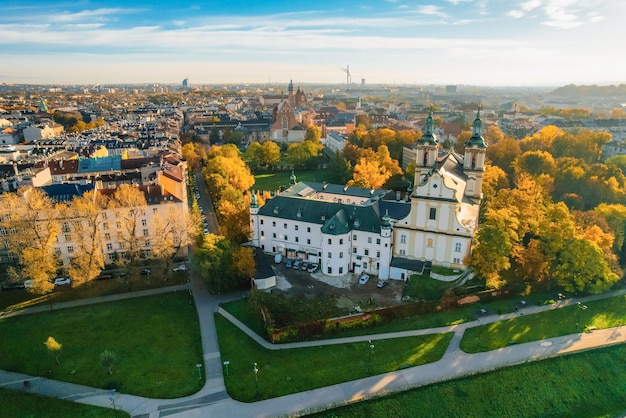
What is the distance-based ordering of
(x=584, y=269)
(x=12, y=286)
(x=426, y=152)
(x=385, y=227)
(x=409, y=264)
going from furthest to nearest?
(x=426, y=152), (x=409, y=264), (x=385, y=227), (x=12, y=286), (x=584, y=269)

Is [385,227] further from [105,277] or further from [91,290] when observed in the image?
[91,290]

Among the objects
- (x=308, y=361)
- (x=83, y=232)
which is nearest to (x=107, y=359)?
(x=308, y=361)

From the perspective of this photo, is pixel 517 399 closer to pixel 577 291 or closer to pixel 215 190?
pixel 577 291

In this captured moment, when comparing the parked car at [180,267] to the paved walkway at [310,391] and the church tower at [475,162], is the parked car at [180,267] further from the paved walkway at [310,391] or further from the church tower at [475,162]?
the church tower at [475,162]

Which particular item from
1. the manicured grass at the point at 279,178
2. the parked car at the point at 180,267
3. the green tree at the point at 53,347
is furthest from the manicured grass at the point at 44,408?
the manicured grass at the point at 279,178

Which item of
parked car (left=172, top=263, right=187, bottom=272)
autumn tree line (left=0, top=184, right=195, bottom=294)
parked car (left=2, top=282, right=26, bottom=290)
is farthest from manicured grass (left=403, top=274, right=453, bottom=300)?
parked car (left=2, top=282, right=26, bottom=290)
